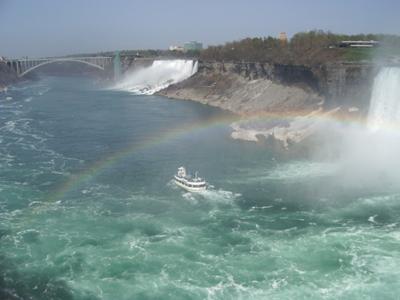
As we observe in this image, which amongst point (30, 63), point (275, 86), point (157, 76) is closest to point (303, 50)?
point (275, 86)

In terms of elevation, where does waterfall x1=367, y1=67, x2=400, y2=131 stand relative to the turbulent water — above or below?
above

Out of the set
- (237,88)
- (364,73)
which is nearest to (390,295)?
(364,73)

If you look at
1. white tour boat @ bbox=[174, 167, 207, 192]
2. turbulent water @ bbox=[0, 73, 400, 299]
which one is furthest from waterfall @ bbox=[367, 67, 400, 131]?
white tour boat @ bbox=[174, 167, 207, 192]

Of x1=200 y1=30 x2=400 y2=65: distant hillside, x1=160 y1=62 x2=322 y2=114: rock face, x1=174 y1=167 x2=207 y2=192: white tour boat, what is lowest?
x1=174 y1=167 x2=207 y2=192: white tour boat

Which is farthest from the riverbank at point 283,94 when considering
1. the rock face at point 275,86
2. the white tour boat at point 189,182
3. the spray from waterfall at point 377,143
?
the white tour boat at point 189,182

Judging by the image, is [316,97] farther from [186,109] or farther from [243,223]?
[243,223]

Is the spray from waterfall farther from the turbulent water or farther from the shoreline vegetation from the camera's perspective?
the shoreline vegetation

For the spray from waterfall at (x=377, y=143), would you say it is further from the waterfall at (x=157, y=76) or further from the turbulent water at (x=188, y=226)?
the waterfall at (x=157, y=76)
